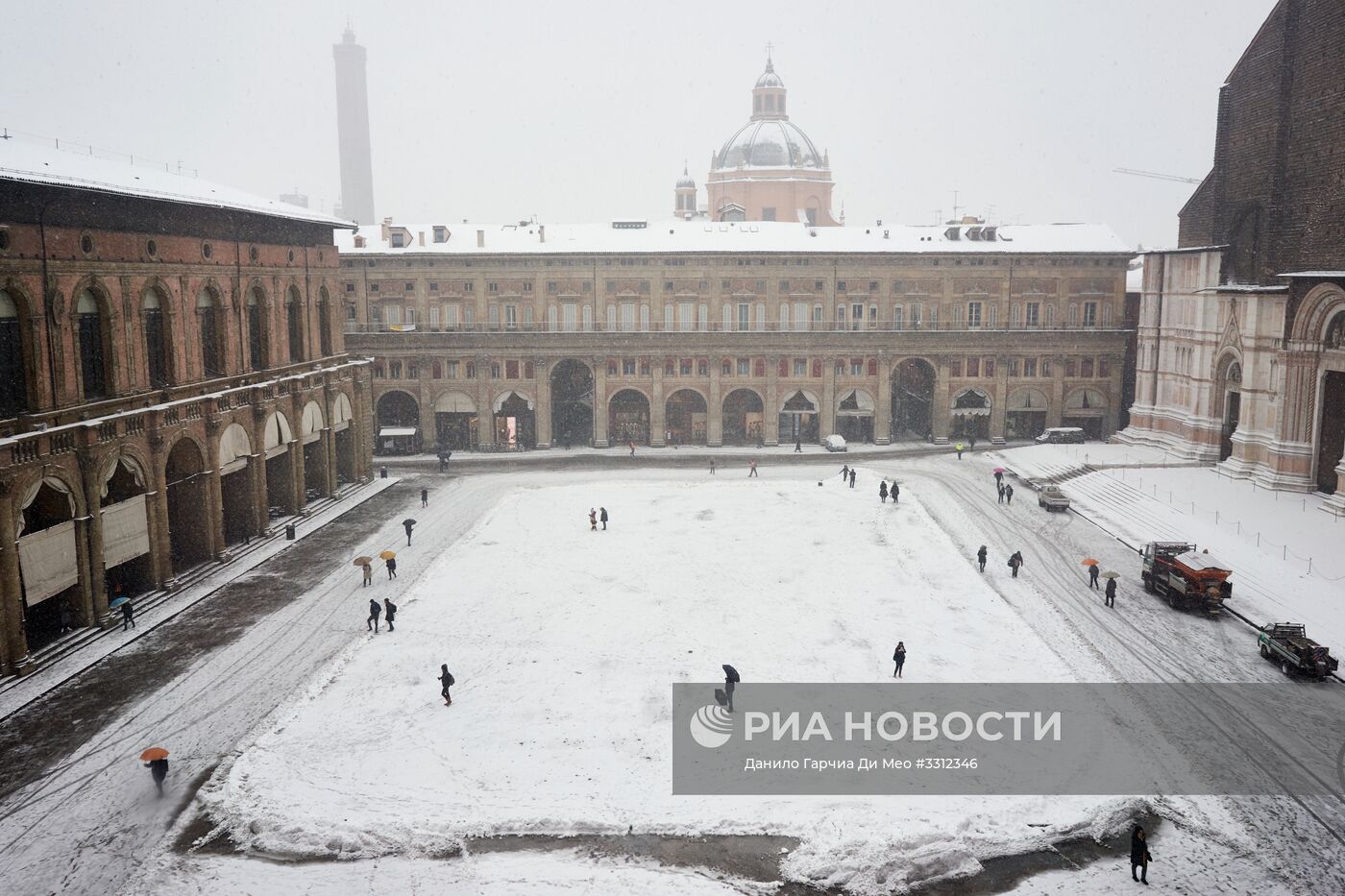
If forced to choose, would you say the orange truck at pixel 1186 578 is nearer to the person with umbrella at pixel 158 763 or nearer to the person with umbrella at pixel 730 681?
the person with umbrella at pixel 730 681

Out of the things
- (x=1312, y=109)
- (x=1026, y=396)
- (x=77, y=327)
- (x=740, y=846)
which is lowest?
(x=740, y=846)

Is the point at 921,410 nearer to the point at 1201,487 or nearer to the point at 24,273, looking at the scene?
the point at 1201,487

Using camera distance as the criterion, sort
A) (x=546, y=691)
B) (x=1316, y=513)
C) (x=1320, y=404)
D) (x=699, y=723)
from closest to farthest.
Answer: (x=699, y=723)
(x=546, y=691)
(x=1316, y=513)
(x=1320, y=404)

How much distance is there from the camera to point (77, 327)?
3306 cm

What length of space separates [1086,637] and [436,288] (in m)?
50.9

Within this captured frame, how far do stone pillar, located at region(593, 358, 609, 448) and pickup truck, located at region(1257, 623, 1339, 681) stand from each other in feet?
153

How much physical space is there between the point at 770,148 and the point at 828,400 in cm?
3727

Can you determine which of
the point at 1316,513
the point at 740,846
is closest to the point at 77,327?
the point at 740,846

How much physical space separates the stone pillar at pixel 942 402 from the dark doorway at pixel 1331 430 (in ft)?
85.8

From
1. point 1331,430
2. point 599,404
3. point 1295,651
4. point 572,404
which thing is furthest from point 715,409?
point 1295,651

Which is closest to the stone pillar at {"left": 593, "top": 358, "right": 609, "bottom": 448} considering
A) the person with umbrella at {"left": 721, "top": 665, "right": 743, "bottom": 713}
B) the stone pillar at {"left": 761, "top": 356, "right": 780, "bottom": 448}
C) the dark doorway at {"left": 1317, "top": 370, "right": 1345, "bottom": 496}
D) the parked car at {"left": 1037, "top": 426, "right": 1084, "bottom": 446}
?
the stone pillar at {"left": 761, "top": 356, "right": 780, "bottom": 448}

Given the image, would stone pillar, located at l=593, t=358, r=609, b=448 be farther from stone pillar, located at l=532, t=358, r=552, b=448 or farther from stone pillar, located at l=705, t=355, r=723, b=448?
stone pillar, located at l=705, t=355, r=723, b=448

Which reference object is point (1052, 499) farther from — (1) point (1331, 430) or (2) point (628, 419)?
(2) point (628, 419)

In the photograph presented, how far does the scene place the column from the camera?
232 feet
